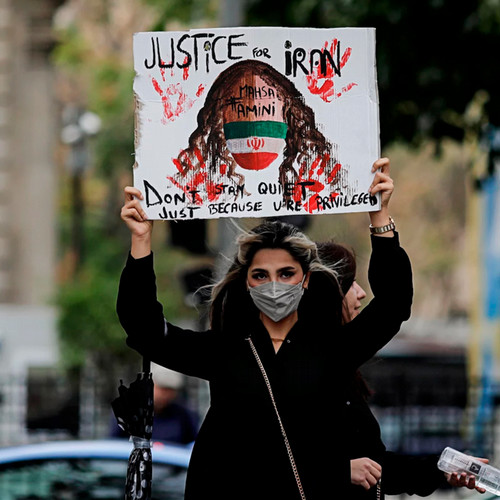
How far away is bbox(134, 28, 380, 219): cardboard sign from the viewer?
161 inches

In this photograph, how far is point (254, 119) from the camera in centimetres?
415

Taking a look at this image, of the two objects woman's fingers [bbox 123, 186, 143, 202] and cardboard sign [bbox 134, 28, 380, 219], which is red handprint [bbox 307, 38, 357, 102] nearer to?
cardboard sign [bbox 134, 28, 380, 219]

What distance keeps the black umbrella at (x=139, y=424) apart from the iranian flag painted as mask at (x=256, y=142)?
0.68m

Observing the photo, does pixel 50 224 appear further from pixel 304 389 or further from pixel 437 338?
pixel 437 338

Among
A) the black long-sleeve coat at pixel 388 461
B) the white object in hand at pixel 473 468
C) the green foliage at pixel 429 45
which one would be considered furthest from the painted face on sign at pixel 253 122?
the green foliage at pixel 429 45

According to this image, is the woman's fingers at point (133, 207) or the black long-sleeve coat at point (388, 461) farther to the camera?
the black long-sleeve coat at point (388, 461)

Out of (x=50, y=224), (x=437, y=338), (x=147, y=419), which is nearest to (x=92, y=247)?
(x=50, y=224)

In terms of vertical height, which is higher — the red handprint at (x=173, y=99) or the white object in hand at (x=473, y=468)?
the red handprint at (x=173, y=99)

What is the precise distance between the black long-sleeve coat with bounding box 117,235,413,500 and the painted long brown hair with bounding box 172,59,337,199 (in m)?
0.32

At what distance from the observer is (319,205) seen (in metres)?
4.10

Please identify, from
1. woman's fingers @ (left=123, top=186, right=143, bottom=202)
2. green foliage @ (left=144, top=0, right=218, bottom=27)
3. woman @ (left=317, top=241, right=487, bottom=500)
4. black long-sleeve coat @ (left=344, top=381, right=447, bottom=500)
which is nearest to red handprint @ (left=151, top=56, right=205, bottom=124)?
woman's fingers @ (left=123, top=186, right=143, bottom=202)

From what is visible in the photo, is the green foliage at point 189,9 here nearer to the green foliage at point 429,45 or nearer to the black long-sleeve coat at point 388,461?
the green foliage at point 429,45

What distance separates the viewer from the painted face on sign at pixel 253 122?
13.5 feet

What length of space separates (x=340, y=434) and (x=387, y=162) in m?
0.82
